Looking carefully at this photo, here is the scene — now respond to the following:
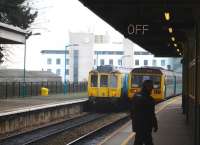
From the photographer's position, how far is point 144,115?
36.7 ft

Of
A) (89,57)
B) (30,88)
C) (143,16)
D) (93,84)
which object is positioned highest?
(89,57)

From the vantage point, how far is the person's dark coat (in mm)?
11086

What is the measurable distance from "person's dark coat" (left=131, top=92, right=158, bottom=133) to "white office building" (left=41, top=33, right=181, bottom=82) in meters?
115

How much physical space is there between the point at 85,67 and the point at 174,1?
119m

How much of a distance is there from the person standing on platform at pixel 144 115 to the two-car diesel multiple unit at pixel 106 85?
29.1 metres

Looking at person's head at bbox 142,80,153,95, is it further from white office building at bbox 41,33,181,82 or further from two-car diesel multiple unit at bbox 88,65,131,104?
white office building at bbox 41,33,181,82

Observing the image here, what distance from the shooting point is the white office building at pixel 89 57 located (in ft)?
436

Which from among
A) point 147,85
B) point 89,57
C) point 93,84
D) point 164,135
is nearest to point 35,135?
point 164,135

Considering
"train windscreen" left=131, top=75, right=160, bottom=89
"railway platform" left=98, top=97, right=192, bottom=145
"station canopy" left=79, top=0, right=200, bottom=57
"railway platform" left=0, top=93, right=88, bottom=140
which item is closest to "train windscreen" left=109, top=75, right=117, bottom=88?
"train windscreen" left=131, top=75, right=160, bottom=89

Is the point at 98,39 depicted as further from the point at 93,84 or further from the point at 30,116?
the point at 30,116

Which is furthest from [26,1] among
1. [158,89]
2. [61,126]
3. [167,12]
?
[167,12]

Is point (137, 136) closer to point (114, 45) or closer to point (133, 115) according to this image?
point (133, 115)

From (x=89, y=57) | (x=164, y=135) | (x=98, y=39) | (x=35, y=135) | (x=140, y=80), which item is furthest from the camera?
(x=98, y=39)

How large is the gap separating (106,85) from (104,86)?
0.49 ft
